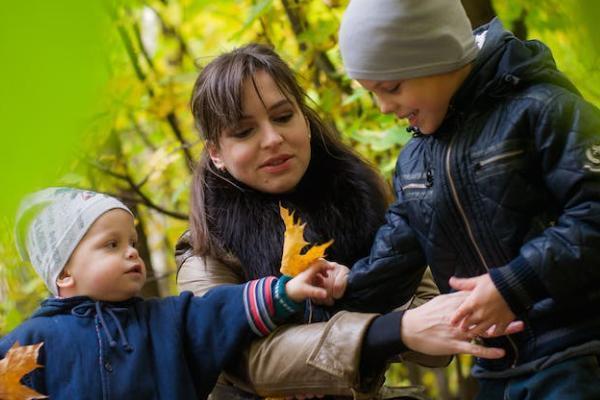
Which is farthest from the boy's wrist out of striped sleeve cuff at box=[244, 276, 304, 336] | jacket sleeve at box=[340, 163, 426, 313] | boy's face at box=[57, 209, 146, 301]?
boy's face at box=[57, 209, 146, 301]

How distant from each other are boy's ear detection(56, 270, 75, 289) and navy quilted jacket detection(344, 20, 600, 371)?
853 mm

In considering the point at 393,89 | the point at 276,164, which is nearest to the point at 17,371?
the point at 276,164

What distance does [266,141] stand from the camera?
1.79 metres

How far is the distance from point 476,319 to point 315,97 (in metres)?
1.75

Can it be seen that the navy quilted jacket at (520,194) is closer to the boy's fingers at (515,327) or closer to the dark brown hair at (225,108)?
the boy's fingers at (515,327)

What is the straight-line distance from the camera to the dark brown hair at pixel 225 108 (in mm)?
1782

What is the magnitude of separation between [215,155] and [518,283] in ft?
3.14

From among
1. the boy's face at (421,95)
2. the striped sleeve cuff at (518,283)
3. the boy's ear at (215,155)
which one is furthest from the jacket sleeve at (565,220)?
the boy's ear at (215,155)

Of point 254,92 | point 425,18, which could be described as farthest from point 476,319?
point 254,92

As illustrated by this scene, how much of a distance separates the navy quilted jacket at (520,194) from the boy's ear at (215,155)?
0.55 metres

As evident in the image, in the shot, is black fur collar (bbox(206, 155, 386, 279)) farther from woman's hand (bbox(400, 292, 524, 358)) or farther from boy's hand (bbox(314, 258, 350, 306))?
woman's hand (bbox(400, 292, 524, 358))

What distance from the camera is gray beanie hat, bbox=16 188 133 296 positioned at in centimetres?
171

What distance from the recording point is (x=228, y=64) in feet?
6.00

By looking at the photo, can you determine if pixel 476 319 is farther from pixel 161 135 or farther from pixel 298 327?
pixel 161 135
